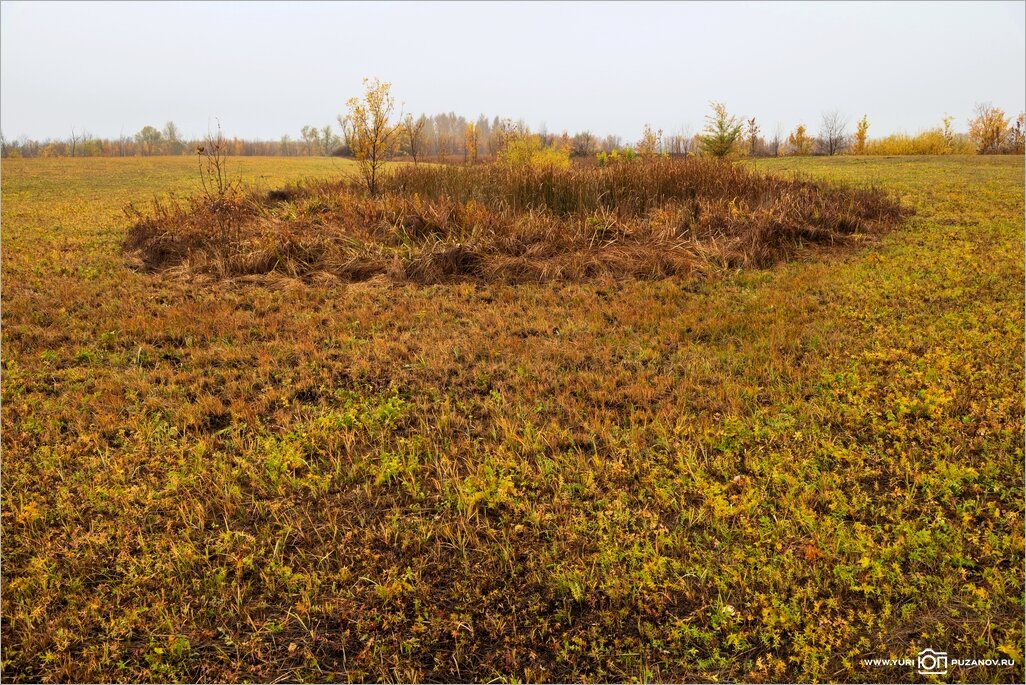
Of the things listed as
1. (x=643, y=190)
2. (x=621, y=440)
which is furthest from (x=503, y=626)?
(x=643, y=190)

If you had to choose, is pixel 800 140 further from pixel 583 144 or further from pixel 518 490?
pixel 518 490

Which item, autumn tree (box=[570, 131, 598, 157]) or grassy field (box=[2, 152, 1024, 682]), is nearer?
grassy field (box=[2, 152, 1024, 682])

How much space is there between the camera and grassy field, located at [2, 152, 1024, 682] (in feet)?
7.85

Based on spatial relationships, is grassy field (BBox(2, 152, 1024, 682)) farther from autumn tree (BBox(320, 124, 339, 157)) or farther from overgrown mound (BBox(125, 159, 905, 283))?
autumn tree (BBox(320, 124, 339, 157))

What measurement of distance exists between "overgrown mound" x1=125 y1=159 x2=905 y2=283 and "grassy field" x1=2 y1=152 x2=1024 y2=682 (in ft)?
5.37

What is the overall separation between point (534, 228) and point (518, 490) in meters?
5.85

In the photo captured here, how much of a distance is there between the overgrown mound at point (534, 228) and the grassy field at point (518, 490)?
1.64 meters

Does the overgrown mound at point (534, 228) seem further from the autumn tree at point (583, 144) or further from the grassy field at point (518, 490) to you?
the autumn tree at point (583, 144)

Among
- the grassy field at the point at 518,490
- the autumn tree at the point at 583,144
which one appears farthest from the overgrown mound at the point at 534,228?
the autumn tree at the point at 583,144

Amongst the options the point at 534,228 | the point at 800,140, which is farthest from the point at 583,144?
the point at 534,228

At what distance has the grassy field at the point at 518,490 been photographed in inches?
94.2

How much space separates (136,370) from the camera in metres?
4.80

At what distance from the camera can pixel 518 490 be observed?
329 cm

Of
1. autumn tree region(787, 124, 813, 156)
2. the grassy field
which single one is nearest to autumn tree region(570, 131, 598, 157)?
autumn tree region(787, 124, 813, 156)
